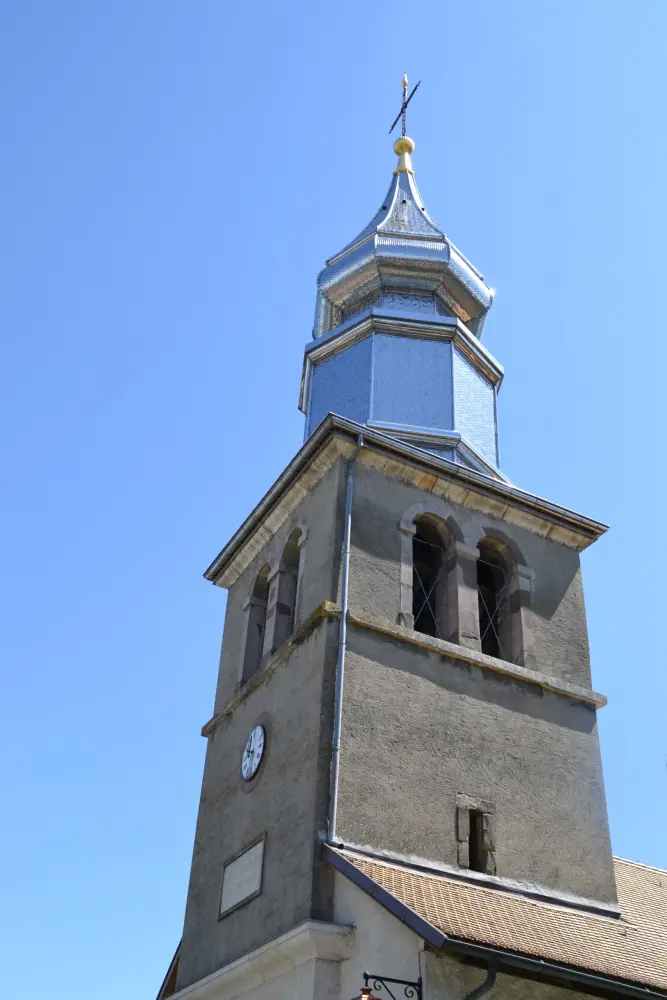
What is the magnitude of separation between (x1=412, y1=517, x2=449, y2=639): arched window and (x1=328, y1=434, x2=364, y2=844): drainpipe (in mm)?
1135

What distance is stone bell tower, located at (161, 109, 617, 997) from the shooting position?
34.9 ft

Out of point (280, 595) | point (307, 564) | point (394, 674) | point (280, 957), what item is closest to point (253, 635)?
point (280, 595)

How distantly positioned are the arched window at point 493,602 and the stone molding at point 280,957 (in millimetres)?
4663

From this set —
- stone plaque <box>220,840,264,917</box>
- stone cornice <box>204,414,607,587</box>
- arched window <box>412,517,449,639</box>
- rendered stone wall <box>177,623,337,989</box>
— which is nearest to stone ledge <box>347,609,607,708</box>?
rendered stone wall <box>177,623,337,989</box>

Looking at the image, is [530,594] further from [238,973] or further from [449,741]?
[238,973]

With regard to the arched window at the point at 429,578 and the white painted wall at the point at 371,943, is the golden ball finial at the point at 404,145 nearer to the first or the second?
→ the arched window at the point at 429,578

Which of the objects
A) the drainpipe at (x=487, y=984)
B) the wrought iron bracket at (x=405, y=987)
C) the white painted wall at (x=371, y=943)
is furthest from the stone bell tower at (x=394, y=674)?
the drainpipe at (x=487, y=984)

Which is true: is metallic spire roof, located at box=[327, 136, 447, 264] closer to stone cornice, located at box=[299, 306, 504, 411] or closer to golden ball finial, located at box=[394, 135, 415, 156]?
golden ball finial, located at box=[394, 135, 415, 156]

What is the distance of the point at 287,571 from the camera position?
13.9 metres

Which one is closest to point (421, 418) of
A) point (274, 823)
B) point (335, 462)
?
point (335, 462)

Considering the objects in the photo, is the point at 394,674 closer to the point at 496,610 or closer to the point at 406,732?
the point at 406,732

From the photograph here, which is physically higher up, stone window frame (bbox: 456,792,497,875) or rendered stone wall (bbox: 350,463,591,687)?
rendered stone wall (bbox: 350,463,591,687)

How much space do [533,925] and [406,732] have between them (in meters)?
2.44

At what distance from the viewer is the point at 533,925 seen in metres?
9.45
